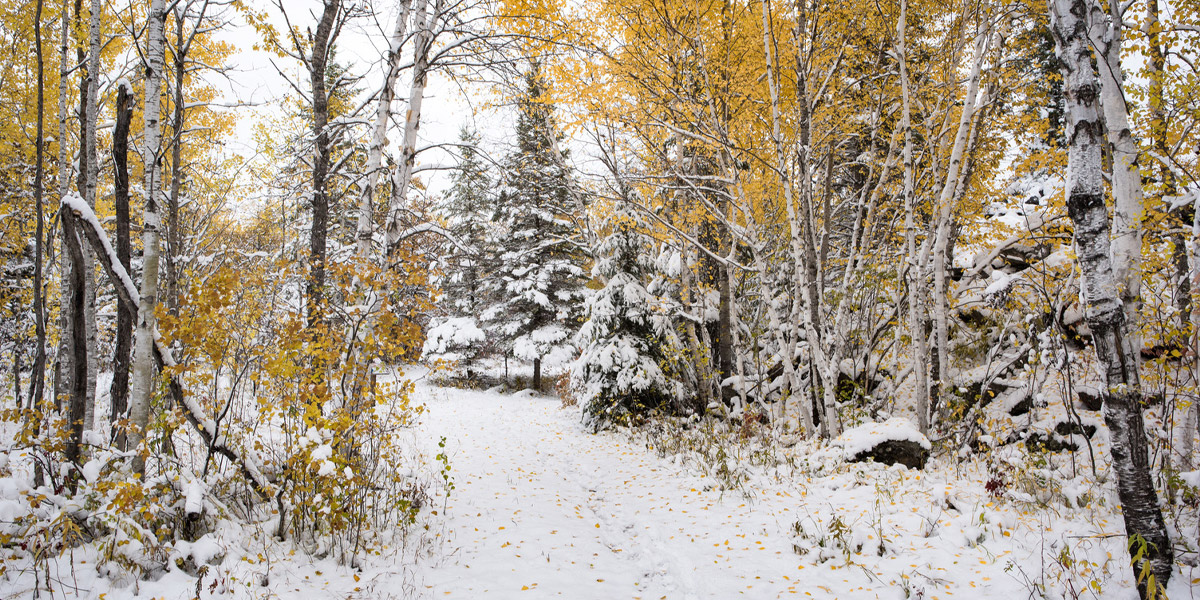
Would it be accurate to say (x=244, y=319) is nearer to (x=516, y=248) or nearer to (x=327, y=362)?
(x=327, y=362)

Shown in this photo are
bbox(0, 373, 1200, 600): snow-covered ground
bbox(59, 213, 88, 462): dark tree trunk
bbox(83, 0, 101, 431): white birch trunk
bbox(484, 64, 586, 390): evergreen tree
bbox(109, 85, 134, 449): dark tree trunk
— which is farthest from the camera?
bbox(484, 64, 586, 390): evergreen tree

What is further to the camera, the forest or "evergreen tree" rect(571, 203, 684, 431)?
"evergreen tree" rect(571, 203, 684, 431)

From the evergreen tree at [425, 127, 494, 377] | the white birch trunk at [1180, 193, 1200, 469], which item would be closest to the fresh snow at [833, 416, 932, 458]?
the white birch trunk at [1180, 193, 1200, 469]

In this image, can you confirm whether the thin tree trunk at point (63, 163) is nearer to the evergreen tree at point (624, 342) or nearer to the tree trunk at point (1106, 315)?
the evergreen tree at point (624, 342)

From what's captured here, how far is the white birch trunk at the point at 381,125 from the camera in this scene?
5.50 m

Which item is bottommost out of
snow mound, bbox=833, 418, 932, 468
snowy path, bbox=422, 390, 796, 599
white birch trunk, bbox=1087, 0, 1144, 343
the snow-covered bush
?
snowy path, bbox=422, 390, 796, 599

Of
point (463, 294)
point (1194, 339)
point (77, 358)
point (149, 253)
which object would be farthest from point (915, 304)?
point (463, 294)

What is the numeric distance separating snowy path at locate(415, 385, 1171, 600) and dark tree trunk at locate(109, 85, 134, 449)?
2934mm

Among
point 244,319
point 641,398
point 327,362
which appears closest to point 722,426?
point 641,398

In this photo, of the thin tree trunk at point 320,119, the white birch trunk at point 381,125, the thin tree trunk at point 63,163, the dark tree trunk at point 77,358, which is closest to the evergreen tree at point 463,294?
the thin tree trunk at point 320,119

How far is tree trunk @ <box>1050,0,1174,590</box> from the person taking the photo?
266 cm

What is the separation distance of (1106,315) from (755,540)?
2.73 m

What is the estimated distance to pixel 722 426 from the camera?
28.1ft

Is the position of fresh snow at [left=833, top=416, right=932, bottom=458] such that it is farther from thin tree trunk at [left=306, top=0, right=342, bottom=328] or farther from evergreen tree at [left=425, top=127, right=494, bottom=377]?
evergreen tree at [left=425, top=127, right=494, bottom=377]
